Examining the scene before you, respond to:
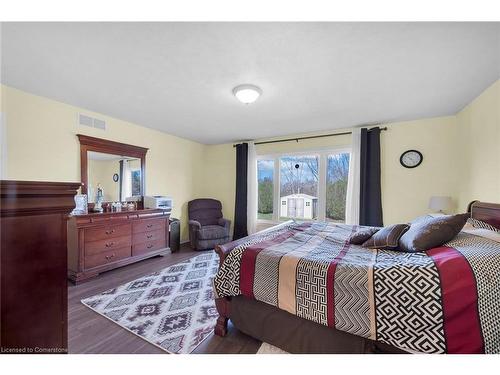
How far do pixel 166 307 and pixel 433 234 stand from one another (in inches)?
94.8

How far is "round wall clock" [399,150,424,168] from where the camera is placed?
329 cm

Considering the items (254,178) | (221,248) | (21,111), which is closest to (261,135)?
(254,178)

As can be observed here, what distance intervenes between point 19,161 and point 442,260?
4.07 meters

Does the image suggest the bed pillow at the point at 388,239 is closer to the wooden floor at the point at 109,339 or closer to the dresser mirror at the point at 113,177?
the wooden floor at the point at 109,339

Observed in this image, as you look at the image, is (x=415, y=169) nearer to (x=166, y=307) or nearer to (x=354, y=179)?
(x=354, y=179)

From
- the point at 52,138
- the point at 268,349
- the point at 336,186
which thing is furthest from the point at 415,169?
the point at 52,138

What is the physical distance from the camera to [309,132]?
4.08 metres

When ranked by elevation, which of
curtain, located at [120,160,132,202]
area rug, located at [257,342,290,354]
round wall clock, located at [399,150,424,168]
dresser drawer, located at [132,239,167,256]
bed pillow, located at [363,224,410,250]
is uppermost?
round wall clock, located at [399,150,424,168]

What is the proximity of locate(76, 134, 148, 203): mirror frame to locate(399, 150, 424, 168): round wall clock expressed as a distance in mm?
4422

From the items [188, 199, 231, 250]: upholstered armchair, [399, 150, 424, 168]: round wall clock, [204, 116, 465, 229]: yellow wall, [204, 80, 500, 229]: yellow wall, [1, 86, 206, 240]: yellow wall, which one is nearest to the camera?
[204, 80, 500, 229]: yellow wall

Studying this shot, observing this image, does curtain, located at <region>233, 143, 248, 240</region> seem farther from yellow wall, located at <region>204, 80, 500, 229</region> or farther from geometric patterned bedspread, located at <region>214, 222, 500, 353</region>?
geometric patterned bedspread, located at <region>214, 222, 500, 353</region>

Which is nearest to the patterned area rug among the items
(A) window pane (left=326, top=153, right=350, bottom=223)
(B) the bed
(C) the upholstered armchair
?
(B) the bed
